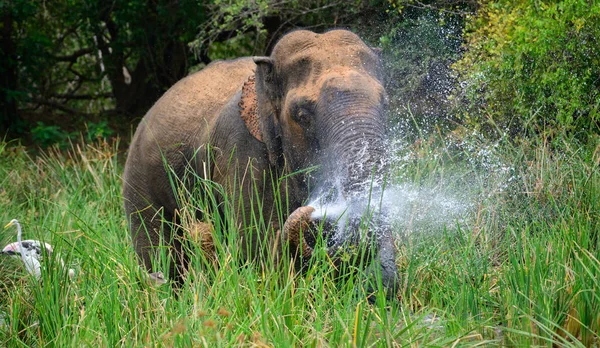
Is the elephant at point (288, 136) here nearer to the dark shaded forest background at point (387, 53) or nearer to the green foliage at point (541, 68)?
the dark shaded forest background at point (387, 53)

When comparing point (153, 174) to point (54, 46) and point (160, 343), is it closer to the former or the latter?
point (160, 343)

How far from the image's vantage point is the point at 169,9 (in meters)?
12.5

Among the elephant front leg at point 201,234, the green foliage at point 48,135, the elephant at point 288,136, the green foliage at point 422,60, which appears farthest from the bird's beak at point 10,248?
the green foliage at point 48,135

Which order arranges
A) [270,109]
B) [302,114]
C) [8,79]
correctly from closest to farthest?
1. [302,114]
2. [270,109]
3. [8,79]

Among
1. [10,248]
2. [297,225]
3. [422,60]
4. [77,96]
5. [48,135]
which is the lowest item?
[77,96]

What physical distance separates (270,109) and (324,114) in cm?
55

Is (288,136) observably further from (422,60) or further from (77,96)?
(77,96)

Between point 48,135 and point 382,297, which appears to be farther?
point 48,135

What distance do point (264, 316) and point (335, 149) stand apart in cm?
105

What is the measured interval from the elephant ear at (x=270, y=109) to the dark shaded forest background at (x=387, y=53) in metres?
0.71

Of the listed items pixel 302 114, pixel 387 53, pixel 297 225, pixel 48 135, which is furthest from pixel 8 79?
pixel 297 225

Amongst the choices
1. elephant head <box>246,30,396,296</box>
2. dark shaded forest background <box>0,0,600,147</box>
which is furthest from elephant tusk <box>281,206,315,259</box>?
dark shaded forest background <box>0,0,600,147</box>

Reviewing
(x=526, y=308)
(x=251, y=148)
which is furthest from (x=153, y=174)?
(x=526, y=308)

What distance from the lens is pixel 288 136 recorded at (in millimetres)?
5039
